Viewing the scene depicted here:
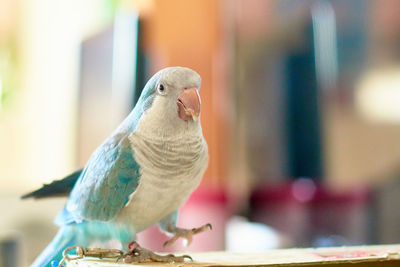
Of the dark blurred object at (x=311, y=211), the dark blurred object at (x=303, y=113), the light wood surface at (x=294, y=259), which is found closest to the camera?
the light wood surface at (x=294, y=259)

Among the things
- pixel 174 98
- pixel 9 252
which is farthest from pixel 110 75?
pixel 174 98

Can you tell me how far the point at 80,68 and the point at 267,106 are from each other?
0.57 m

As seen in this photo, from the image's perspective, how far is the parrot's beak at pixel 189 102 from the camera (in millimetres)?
404

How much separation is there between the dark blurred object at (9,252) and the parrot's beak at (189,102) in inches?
14.2

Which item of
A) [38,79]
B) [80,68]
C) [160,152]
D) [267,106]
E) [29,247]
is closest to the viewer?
[160,152]

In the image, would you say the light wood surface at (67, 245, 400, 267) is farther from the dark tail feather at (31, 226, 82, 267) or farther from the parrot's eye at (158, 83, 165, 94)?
the parrot's eye at (158, 83, 165, 94)

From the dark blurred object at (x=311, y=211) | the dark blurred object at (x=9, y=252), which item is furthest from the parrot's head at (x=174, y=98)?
the dark blurred object at (x=311, y=211)

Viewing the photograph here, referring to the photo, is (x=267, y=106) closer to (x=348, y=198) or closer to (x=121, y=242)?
(x=348, y=198)

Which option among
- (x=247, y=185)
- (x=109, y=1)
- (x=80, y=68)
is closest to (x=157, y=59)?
(x=80, y=68)

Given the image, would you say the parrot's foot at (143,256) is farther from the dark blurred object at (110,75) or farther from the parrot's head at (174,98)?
the dark blurred object at (110,75)

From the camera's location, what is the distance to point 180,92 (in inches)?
16.2

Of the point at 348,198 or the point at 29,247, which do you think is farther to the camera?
the point at 348,198

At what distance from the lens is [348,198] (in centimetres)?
126

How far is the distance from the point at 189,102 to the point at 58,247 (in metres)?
0.21
